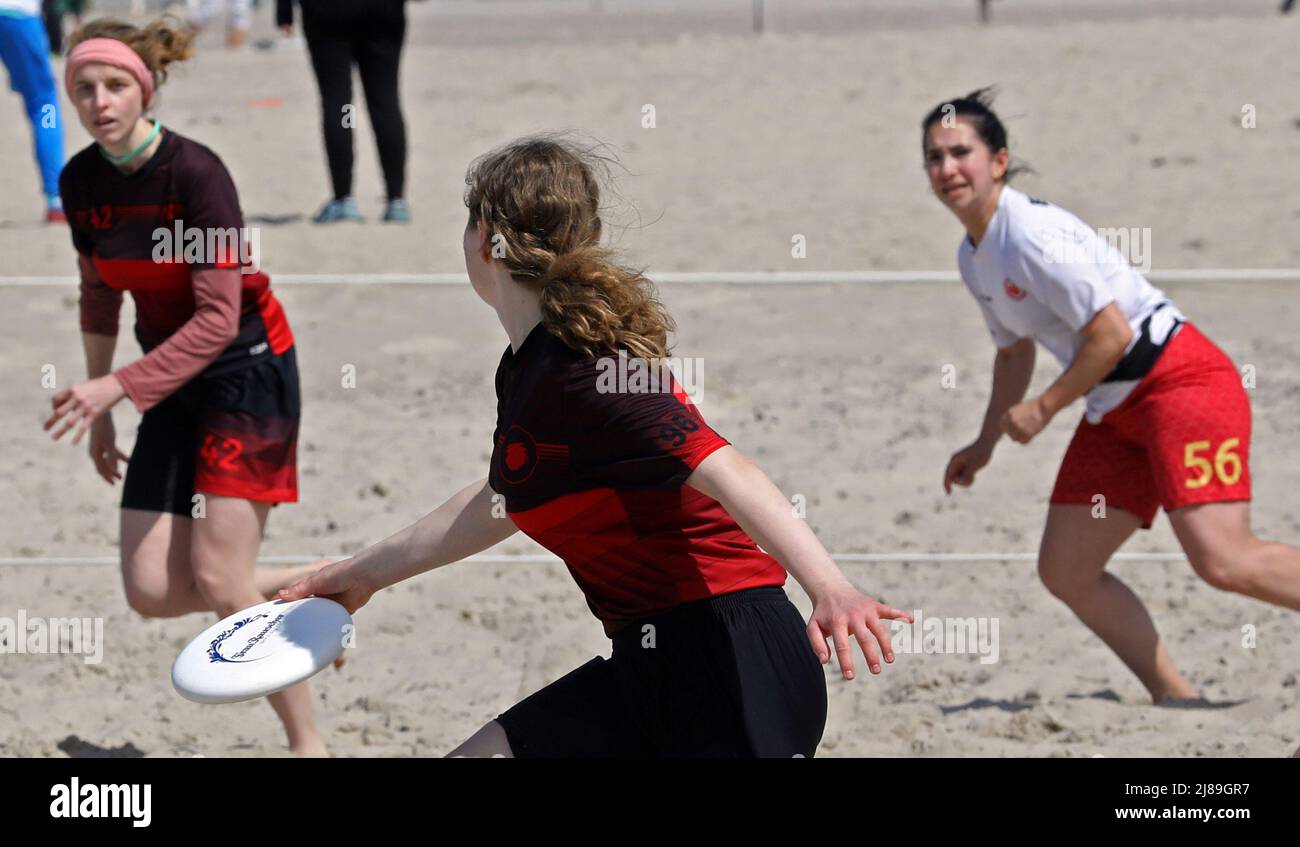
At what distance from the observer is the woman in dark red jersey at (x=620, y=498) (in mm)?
2359

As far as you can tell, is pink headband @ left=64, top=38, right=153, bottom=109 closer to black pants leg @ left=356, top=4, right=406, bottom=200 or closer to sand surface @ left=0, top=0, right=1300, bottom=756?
sand surface @ left=0, top=0, right=1300, bottom=756

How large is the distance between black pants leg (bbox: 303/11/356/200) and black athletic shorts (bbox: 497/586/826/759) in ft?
22.5

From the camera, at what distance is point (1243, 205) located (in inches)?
366

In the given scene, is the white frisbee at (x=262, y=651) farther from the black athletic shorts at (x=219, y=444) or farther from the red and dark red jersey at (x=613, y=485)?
the black athletic shorts at (x=219, y=444)

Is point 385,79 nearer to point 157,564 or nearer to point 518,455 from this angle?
point 157,564

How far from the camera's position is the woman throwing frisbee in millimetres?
3764

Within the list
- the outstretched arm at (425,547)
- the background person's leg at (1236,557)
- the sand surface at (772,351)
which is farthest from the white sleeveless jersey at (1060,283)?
the outstretched arm at (425,547)

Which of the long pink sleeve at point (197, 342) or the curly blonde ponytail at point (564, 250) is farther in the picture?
the long pink sleeve at point (197, 342)

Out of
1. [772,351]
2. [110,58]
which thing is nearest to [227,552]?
[110,58]

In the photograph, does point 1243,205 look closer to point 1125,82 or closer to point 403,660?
point 1125,82

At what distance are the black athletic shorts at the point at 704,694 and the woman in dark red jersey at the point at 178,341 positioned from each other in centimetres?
145
